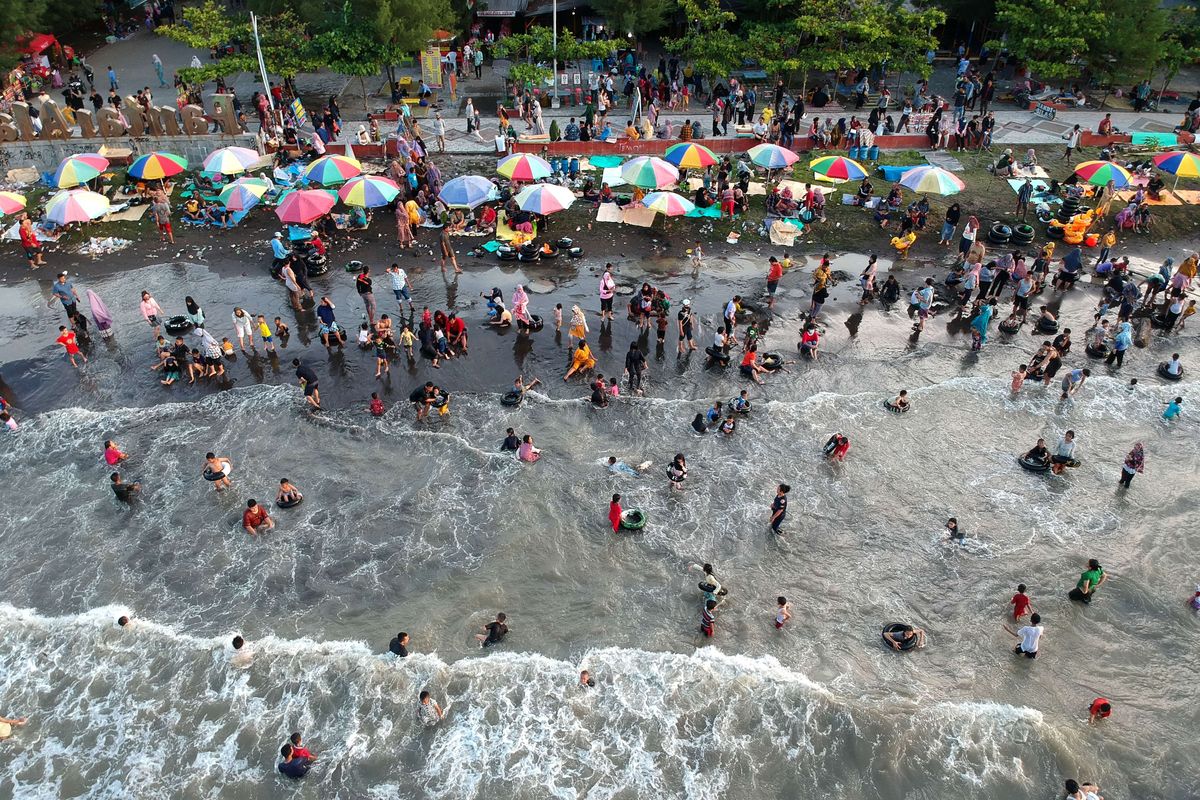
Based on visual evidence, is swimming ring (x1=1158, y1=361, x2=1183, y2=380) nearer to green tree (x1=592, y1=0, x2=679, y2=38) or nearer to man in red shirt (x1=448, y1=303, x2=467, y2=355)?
man in red shirt (x1=448, y1=303, x2=467, y2=355)

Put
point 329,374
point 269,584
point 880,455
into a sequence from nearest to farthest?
1. point 269,584
2. point 880,455
3. point 329,374

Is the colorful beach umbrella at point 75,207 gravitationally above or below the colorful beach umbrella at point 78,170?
below

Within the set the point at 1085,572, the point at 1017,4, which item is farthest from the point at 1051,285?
the point at 1017,4

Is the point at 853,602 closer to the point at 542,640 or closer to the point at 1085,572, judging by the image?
the point at 1085,572

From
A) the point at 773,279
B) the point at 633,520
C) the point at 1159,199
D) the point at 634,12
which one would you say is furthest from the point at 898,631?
the point at 634,12

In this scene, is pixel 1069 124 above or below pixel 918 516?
above

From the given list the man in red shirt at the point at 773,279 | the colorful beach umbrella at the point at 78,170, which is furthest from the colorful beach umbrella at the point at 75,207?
the man in red shirt at the point at 773,279

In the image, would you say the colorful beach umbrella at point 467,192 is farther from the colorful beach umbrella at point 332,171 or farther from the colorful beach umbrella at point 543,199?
the colorful beach umbrella at point 332,171
